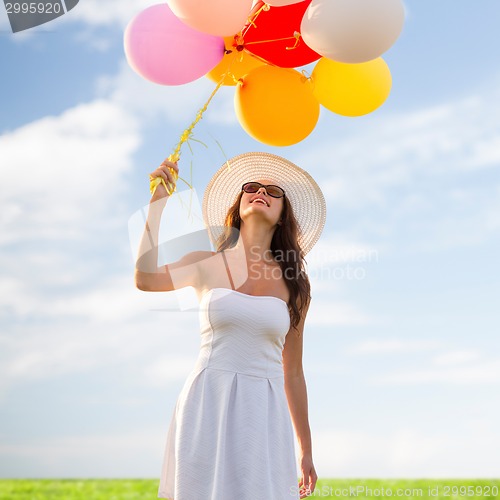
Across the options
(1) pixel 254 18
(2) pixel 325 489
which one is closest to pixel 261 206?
(1) pixel 254 18

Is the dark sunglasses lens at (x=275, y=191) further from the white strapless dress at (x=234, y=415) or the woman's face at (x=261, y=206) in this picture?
the white strapless dress at (x=234, y=415)

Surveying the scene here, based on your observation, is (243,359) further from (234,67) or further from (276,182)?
(234,67)

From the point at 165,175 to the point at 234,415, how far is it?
91 cm

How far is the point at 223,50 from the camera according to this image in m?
2.70

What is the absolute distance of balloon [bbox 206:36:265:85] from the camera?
282 centimetres

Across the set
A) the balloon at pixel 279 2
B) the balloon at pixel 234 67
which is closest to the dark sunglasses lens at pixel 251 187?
the balloon at pixel 234 67

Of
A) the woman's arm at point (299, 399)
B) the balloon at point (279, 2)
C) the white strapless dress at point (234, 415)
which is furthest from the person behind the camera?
the woman's arm at point (299, 399)

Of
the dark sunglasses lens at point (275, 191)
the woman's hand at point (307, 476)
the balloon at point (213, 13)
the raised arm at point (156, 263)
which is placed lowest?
the woman's hand at point (307, 476)

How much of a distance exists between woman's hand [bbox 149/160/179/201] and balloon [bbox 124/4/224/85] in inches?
17.6

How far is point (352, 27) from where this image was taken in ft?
7.63

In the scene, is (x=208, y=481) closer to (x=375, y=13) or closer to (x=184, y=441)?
(x=184, y=441)

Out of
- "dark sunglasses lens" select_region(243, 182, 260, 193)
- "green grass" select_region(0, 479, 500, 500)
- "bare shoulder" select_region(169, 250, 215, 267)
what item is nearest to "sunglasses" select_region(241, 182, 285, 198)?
"dark sunglasses lens" select_region(243, 182, 260, 193)

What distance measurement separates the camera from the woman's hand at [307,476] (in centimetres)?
257

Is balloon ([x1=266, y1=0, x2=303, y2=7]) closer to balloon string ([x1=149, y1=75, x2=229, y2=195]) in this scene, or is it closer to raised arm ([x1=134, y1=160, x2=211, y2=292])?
balloon string ([x1=149, y1=75, x2=229, y2=195])
